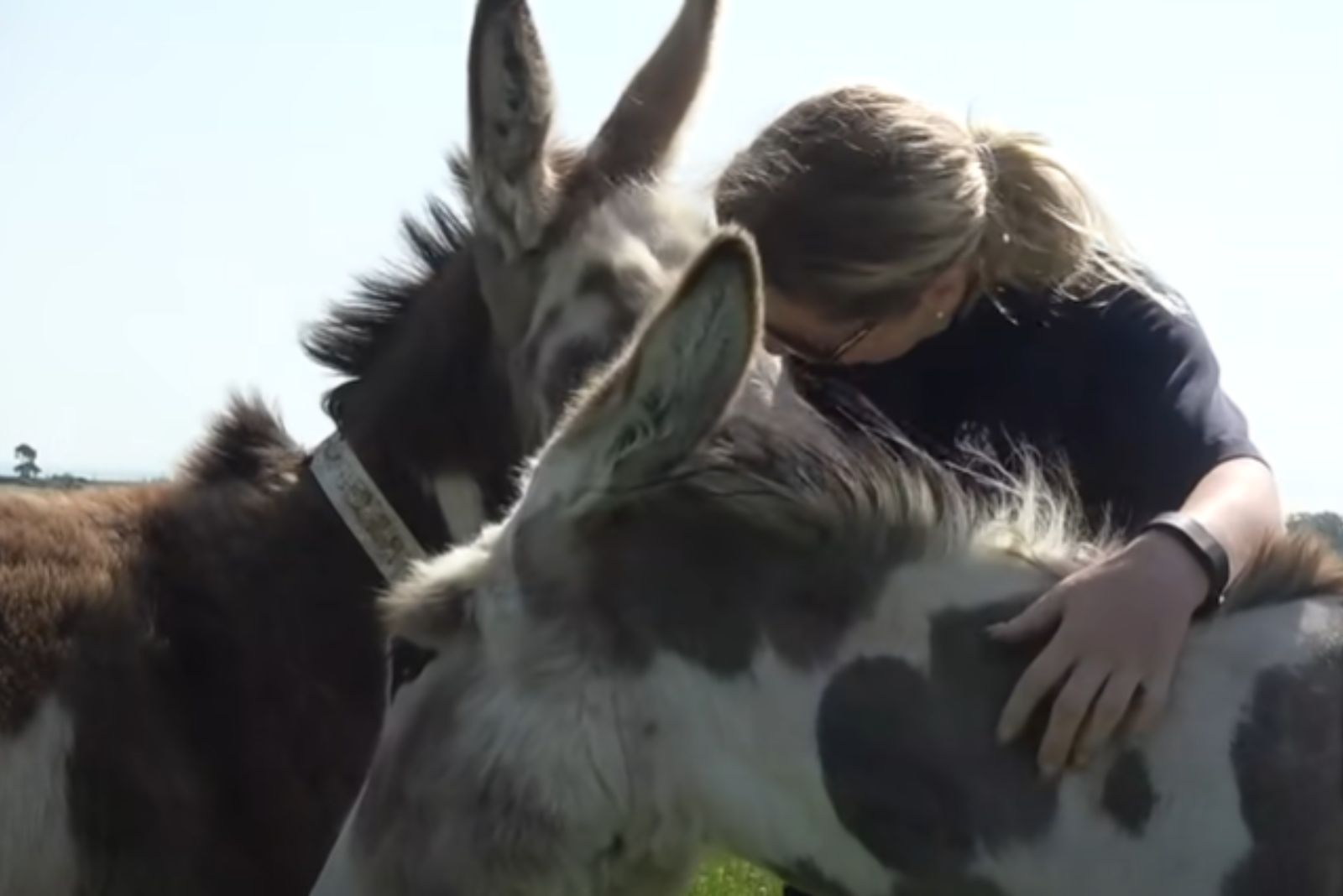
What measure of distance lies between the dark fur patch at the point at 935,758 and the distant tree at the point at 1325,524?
47cm

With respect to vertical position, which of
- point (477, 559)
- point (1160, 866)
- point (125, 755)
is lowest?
point (125, 755)

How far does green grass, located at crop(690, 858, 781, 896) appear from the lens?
6.56 metres

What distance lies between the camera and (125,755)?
9.79 feet

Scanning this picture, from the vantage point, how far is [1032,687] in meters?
1.87

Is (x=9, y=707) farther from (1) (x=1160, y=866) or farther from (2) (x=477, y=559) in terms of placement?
(1) (x=1160, y=866)

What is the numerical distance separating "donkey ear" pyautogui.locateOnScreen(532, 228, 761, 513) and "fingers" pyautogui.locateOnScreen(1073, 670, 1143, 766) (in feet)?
1.47

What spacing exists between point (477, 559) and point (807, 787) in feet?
1.39

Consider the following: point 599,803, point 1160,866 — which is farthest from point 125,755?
point 1160,866

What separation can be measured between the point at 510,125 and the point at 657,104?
38 cm

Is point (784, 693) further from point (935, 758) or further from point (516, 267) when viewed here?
point (516, 267)

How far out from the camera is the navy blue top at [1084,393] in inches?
109

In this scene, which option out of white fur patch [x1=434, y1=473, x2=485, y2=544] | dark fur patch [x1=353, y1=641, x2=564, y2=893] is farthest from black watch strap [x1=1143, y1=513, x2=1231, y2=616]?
white fur patch [x1=434, y1=473, x2=485, y2=544]

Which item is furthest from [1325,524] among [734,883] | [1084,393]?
[734,883]

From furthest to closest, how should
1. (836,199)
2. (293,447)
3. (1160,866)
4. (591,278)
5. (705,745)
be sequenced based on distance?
(293,447)
(591,278)
(836,199)
(705,745)
(1160,866)
